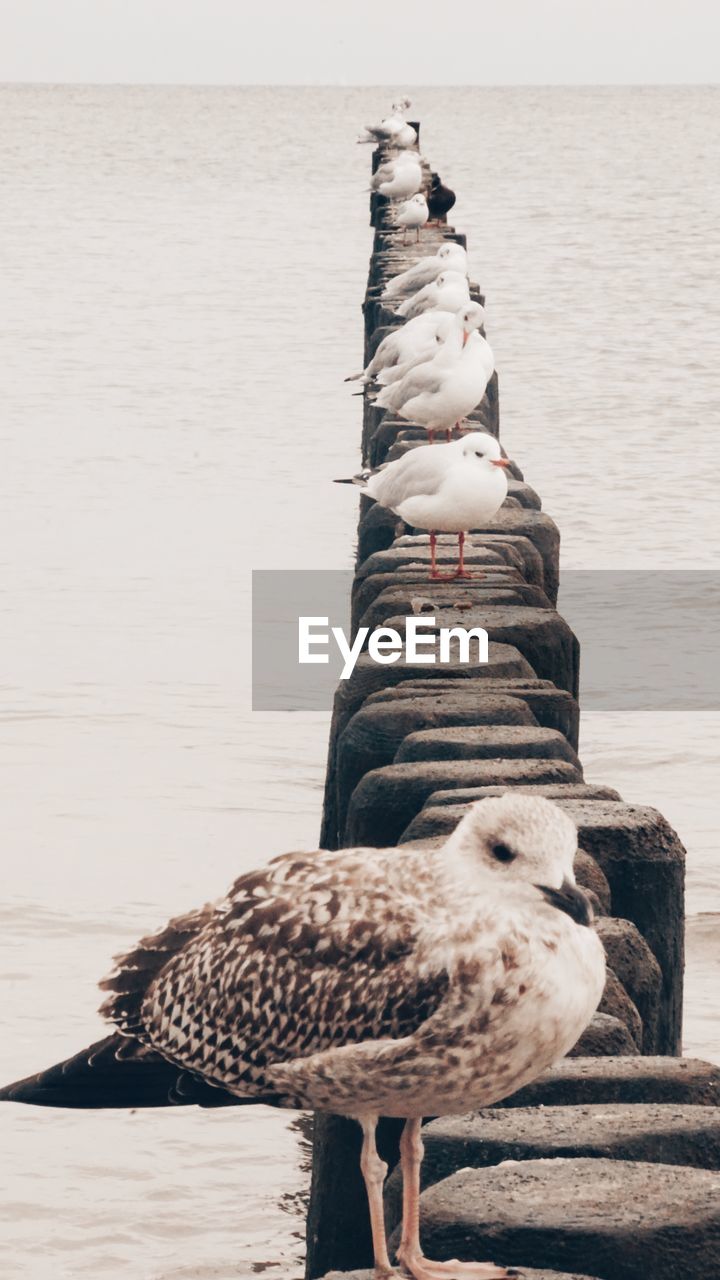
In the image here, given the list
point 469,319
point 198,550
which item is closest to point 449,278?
point 198,550

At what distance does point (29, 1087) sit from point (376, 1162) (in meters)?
0.57

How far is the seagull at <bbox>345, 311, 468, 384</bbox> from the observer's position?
1140 centimetres

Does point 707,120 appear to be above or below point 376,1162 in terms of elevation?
above

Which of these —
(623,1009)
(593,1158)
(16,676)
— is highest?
(16,676)

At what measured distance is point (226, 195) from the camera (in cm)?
5562

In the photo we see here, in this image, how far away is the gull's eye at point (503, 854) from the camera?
10.6 ft

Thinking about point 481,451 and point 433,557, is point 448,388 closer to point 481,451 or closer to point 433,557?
point 481,451

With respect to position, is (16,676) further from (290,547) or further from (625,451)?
(625,451)

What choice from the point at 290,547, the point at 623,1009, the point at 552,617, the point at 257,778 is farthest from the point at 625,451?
the point at 623,1009

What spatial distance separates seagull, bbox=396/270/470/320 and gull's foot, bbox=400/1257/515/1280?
10589 millimetres

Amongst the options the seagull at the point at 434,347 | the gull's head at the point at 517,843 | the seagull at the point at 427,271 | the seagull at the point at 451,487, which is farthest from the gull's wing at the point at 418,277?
the gull's head at the point at 517,843

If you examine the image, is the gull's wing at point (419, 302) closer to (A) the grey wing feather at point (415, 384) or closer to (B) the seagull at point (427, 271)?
(B) the seagull at point (427, 271)

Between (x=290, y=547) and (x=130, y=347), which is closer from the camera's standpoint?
(x=290, y=547)

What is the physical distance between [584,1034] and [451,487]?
12.5ft
